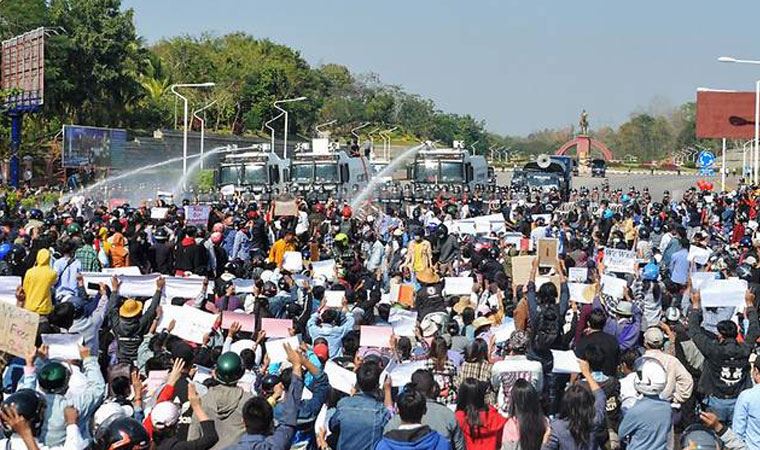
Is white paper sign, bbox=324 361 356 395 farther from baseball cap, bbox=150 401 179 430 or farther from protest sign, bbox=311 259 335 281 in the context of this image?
protest sign, bbox=311 259 335 281

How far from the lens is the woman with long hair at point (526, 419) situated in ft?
24.1

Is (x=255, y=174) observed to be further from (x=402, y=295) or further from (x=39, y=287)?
(x=39, y=287)

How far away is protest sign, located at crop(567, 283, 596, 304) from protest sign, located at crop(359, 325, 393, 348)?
296cm

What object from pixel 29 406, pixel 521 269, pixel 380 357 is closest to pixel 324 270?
pixel 521 269

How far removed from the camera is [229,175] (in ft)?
122

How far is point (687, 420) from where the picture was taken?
29.1ft

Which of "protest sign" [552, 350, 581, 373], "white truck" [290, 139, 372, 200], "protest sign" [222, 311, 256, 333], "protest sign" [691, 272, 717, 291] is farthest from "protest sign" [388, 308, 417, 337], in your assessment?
"white truck" [290, 139, 372, 200]

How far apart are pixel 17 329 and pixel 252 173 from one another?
28588 millimetres

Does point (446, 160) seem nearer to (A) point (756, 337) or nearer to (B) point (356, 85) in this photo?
(A) point (756, 337)

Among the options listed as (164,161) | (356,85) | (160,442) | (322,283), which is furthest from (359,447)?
(356,85)

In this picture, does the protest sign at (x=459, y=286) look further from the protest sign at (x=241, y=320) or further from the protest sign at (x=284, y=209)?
the protest sign at (x=284, y=209)

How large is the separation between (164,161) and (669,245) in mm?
48502

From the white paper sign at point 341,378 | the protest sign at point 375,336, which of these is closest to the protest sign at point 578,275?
the protest sign at point 375,336

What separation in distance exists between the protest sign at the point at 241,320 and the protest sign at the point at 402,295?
370cm
